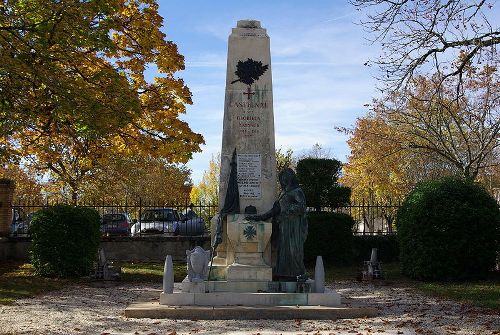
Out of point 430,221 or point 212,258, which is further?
point 430,221

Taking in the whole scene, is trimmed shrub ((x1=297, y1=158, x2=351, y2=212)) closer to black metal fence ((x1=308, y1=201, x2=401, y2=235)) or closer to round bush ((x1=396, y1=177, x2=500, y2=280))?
black metal fence ((x1=308, y1=201, x2=401, y2=235))

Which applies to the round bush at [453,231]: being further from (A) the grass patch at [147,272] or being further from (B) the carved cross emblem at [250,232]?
(A) the grass patch at [147,272]

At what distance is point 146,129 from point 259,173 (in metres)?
8.29

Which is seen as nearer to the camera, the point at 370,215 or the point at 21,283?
the point at 21,283

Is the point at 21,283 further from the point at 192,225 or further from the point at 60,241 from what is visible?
the point at 192,225

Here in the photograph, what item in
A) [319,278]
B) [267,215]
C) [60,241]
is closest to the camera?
[319,278]

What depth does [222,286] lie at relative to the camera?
10594mm

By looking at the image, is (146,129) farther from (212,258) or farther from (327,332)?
(327,332)

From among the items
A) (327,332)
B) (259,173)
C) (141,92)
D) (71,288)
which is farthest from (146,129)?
(327,332)

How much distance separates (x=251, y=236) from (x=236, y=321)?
2.04m

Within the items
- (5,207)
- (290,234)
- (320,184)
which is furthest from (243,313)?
(5,207)

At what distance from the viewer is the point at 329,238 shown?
19.0 meters

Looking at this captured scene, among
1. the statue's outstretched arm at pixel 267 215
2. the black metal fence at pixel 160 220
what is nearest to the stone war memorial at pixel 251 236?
the statue's outstretched arm at pixel 267 215

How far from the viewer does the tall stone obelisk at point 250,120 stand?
37.4 ft
